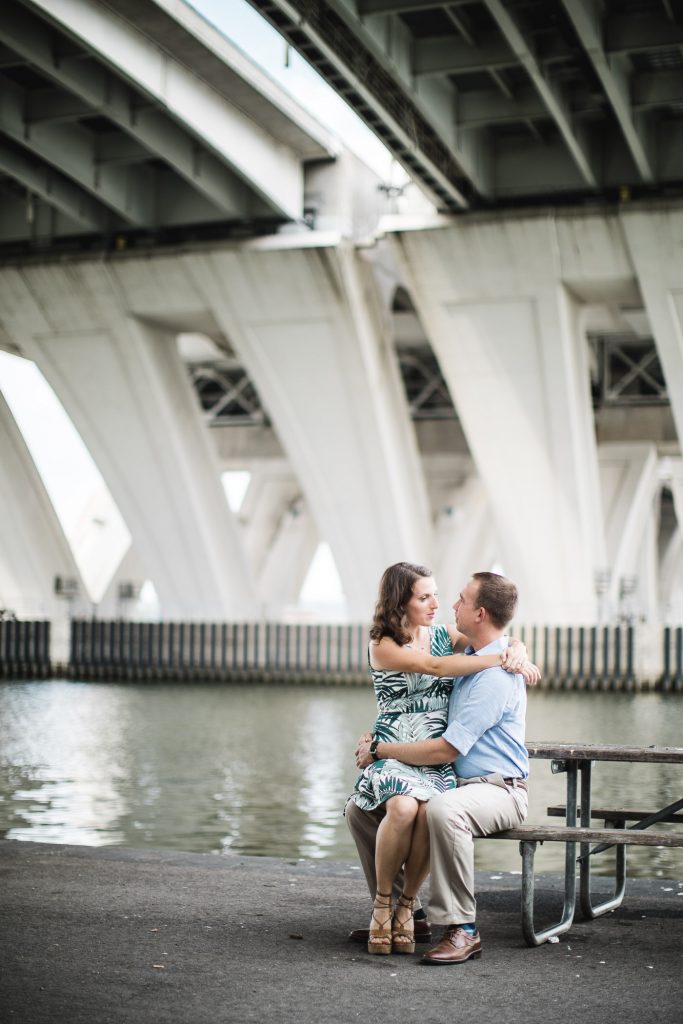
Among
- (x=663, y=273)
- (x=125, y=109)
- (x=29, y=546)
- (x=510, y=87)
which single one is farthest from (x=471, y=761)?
(x=29, y=546)

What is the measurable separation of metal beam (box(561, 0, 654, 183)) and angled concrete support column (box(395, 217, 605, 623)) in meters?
3.48

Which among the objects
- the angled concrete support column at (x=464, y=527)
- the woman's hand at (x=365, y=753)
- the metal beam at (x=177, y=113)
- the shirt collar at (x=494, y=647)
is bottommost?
the woman's hand at (x=365, y=753)

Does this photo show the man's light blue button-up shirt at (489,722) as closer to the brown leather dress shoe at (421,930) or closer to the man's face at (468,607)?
the man's face at (468,607)

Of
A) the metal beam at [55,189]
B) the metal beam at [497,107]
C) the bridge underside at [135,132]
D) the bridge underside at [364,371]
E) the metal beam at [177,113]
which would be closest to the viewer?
the metal beam at [177,113]

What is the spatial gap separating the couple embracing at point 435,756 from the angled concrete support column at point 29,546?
3687 cm

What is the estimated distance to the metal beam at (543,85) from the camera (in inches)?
888

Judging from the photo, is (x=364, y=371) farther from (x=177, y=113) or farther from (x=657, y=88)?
(x=657, y=88)

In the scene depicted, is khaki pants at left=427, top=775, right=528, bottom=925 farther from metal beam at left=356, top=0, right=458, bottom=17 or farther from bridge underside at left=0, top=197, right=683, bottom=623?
bridge underside at left=0, top=197, right=683, bottom=623

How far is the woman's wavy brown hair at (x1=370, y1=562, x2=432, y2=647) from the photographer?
20.2 ft

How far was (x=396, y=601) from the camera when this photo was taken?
6.16m

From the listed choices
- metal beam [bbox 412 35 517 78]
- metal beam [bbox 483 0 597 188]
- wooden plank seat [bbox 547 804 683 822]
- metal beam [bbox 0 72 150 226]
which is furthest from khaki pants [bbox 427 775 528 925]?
metal beam [bbox 0 72 150 226]

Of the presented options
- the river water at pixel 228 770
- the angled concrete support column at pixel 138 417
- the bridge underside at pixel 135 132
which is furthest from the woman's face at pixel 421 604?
the angled concrete support column at pixel 138 417

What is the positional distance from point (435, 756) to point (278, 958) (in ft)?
3.51

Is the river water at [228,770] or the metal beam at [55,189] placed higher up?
the metal beam at [55,189]
